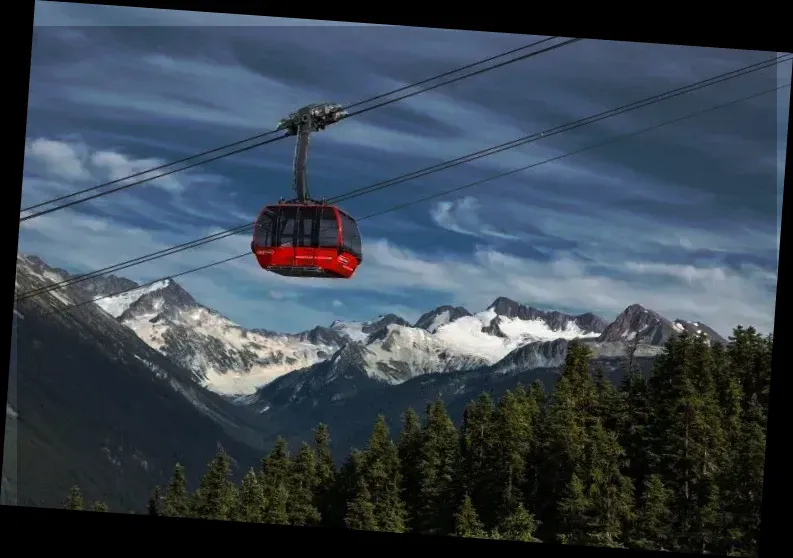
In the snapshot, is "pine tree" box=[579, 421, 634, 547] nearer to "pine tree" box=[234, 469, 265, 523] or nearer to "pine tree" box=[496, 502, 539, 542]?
"pine tree" box=[496, 502, 539, 542]

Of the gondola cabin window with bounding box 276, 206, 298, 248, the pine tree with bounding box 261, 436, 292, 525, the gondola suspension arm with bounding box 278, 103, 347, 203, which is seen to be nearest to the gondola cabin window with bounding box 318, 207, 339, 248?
the gondola cabin window with bounding box 276, 206, 298, 248

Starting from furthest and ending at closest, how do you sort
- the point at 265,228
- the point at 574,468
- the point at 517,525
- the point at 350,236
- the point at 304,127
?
the point at 574,468, the point at 517,525, the point at 304,127, the point at 265,228, the point at 350,236

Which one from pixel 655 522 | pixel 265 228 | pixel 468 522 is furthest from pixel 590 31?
pixel 468 522

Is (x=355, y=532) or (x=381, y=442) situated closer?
(x=355, y=532)

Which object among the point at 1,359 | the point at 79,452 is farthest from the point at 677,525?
the point at 79,452

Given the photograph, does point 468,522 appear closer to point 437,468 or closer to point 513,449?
point 513,449

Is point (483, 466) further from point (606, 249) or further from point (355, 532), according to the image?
point (606, 249)

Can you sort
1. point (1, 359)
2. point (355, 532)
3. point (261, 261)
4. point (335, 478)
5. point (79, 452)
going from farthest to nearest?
point (79, 452) → point (335, 478) → point (261, 261) → point (355, 532) → point (1, 359)
